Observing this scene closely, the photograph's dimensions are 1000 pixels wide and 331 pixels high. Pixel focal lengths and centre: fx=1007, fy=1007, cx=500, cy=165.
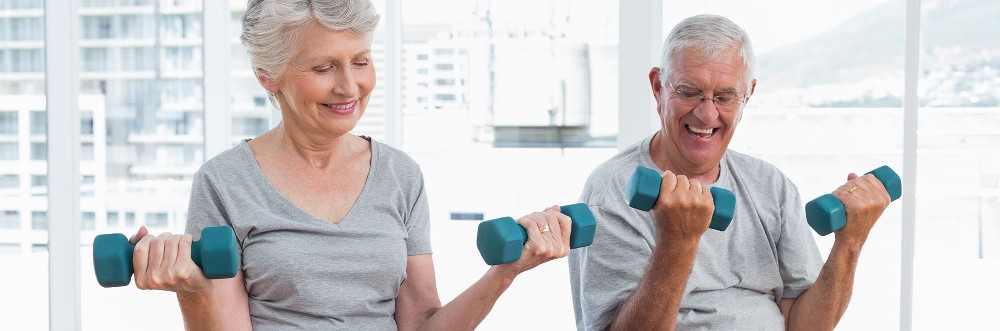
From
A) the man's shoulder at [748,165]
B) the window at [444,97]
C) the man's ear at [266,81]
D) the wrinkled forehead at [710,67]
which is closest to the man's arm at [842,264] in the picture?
the man's shoulder at [748,165]

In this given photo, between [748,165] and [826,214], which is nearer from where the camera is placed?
[826,214]

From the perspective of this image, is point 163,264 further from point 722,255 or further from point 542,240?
point 722,255

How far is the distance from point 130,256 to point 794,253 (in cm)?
119

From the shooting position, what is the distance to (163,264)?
4.64 feet

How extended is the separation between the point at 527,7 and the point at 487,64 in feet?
1.27

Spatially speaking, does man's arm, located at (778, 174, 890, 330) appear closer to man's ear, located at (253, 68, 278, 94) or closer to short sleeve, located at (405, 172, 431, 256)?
short sleeve, located at (405, 172, 431, 256)

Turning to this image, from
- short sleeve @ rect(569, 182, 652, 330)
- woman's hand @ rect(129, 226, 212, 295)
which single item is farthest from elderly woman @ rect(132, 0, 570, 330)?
short sleeve @ rect(569, 182, 652, 330)

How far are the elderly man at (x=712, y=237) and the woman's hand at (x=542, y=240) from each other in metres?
0.21

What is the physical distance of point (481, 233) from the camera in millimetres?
1537

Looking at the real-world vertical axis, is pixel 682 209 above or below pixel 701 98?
below

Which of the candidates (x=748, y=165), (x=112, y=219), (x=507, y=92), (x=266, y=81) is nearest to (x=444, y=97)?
(x=507, y=92)

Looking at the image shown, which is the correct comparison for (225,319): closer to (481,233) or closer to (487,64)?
(481,233)

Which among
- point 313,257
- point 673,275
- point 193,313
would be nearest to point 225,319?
point 193,313

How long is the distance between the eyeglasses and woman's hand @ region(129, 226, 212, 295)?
91cm
